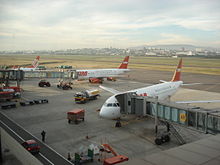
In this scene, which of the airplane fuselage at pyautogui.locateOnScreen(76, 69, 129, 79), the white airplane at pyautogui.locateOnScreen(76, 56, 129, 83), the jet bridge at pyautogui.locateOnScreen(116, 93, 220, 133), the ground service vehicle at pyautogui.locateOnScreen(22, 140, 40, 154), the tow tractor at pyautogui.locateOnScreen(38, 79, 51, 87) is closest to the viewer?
the jet bridge at pyautogui.locateOnScreen(116, 93, 220, 133)

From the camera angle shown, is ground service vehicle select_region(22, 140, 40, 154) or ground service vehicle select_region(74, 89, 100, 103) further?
ground service vehicle select_region(74, 89, 100, 103)

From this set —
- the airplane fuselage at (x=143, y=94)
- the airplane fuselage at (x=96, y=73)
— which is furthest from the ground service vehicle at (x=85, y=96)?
the airplane fuselage at (x=96, y=73)

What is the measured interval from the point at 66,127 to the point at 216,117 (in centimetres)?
1844

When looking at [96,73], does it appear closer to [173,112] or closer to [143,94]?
[143,94]

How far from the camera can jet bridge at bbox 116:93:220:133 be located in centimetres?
1956

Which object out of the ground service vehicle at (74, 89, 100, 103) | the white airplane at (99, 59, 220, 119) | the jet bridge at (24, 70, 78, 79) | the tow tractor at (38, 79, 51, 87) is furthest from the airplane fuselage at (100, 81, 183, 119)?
the tow tractor at (38, 79, 51, 87)

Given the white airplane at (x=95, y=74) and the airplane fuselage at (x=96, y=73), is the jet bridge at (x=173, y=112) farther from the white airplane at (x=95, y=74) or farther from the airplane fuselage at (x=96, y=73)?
the white airplane at (x=95, y=74)

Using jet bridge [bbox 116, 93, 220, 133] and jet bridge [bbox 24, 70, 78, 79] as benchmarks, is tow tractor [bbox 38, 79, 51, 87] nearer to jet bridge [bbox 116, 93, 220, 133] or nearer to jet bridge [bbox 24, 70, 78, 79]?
jet bridge [bbox 24, 70, 78, 79]

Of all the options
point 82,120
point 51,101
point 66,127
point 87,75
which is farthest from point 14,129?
point 87,75

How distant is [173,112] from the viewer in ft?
76.5

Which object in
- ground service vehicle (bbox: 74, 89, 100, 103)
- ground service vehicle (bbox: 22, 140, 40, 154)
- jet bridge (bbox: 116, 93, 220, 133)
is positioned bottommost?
ground service vehicle (bbox: 22, 140, 40, 154)

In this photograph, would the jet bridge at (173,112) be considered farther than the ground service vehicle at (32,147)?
No

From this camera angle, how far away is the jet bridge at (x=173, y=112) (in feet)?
64.2

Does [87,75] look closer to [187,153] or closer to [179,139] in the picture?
[179,139]
